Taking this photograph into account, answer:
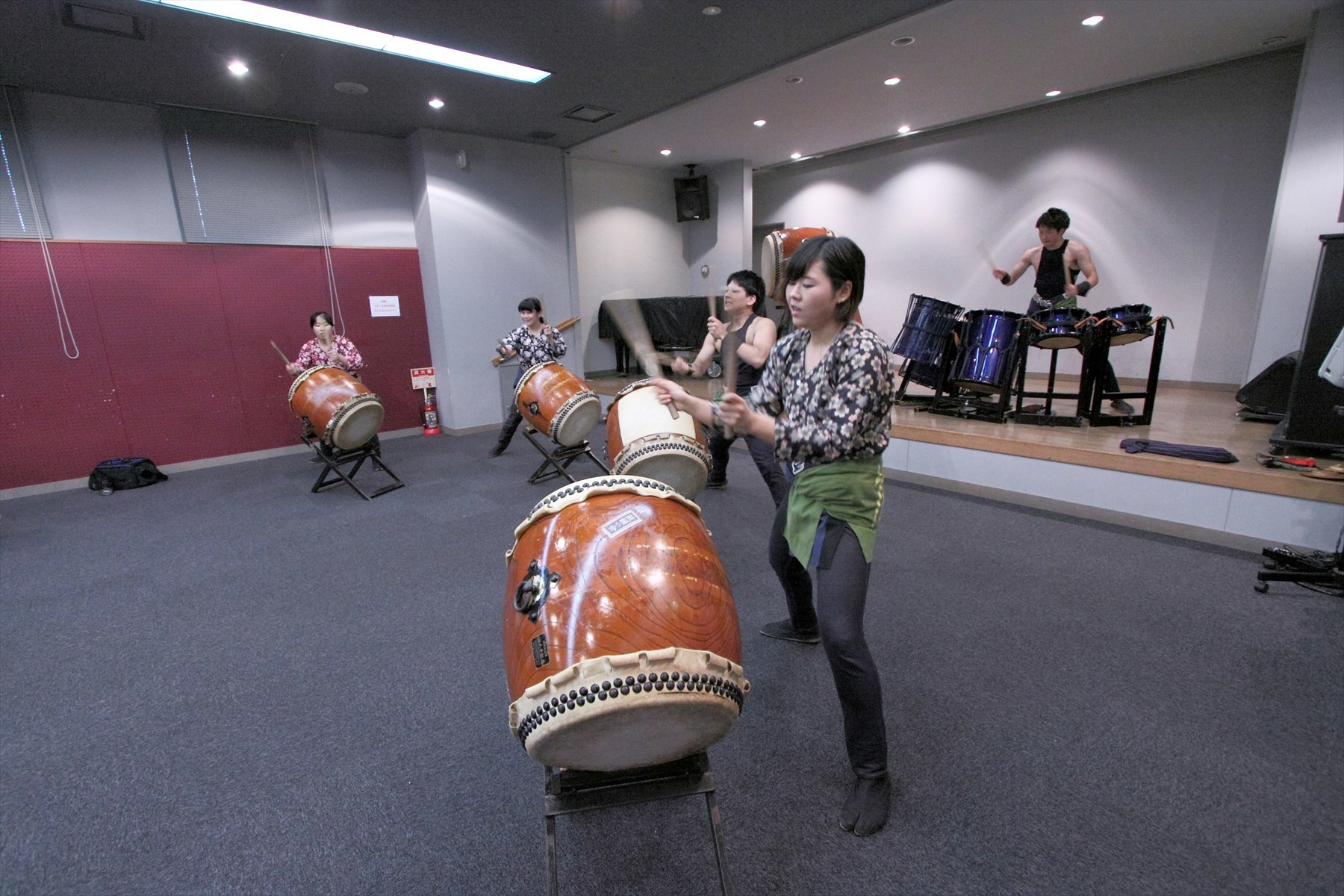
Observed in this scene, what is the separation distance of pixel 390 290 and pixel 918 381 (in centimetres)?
532

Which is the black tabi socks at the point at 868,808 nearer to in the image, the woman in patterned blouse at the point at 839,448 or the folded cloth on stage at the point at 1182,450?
the woman in patterned blouse at the point at 839,448

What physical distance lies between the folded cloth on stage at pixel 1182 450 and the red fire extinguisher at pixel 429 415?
242 inches

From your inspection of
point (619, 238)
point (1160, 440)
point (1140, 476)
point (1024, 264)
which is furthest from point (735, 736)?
point (619, 238)

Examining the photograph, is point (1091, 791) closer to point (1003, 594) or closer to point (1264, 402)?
point (1003, 594)

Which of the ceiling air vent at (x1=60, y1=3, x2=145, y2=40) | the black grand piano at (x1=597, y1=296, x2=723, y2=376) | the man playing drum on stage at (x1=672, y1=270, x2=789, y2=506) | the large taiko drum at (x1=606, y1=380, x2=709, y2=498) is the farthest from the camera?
the black grand piano at (x1=597, y1=296, x2=723, y2=376)

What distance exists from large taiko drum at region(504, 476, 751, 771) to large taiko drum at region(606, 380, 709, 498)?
1.29m

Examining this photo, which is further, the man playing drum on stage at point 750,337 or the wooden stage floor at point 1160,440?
the wooden stage floor at point 1160,440

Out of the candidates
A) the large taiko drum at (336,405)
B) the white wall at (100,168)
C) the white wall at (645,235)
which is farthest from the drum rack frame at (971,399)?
the white wall at (100,168)

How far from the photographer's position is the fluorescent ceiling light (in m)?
3.32

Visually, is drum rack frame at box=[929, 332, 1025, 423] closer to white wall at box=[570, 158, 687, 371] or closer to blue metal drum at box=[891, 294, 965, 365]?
blue metal drum at box=[891, 294, 965, 365]

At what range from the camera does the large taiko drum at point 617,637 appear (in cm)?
101

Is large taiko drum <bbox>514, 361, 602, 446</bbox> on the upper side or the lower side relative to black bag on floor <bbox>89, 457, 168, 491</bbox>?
upper

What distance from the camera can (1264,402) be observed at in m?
4.26

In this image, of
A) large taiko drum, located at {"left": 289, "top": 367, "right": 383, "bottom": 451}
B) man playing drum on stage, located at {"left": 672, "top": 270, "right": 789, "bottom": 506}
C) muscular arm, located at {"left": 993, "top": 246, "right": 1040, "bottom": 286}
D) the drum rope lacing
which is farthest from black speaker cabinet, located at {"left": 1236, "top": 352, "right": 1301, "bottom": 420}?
large taiko drum, located at {"left": 289, "top": 367, "right": 383, "bottom": 451}
